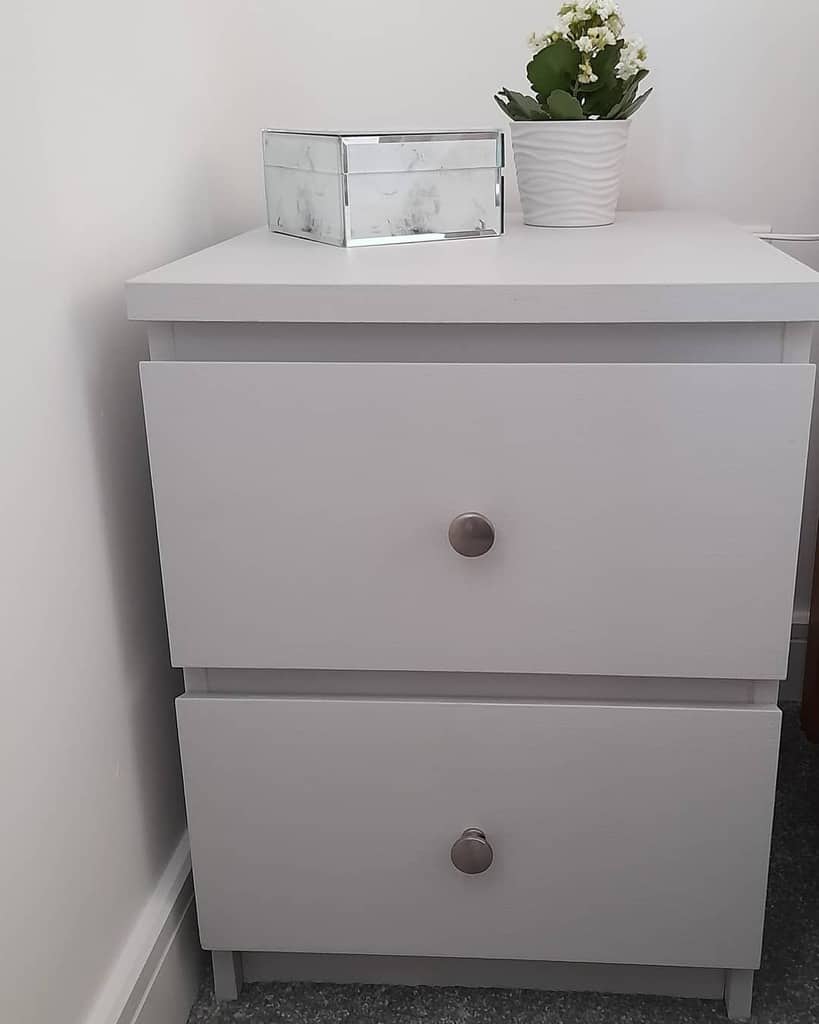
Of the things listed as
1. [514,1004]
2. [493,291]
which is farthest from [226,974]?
[493,291]

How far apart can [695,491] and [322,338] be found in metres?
0.26

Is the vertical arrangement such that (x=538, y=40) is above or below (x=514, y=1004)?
above

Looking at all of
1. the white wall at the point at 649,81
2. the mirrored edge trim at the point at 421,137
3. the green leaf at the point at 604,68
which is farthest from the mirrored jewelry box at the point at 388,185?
the white wall at the point at 649,81

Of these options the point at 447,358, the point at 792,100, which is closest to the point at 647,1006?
the point at 447,358

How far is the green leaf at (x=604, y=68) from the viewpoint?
2.96 feet

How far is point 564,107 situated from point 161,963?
2.55 ft

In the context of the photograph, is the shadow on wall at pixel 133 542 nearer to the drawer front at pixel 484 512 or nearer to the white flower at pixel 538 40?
the drawer front at pixel 484 512

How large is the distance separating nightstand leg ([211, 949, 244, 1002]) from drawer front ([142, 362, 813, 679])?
28 cm

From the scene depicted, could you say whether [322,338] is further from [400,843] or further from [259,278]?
[400,843]

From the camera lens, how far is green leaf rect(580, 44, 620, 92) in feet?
2.96

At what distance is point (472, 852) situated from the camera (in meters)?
0.76

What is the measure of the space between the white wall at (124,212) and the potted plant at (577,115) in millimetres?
174

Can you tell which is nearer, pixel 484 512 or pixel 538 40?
pixel 484 512

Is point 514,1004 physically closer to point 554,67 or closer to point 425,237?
point 425,237
